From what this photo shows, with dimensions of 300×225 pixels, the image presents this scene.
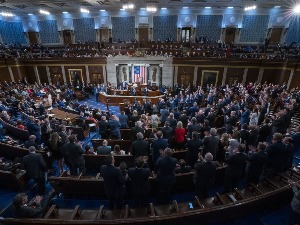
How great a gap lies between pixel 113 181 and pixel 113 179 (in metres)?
0.06

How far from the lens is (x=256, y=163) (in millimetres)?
4312

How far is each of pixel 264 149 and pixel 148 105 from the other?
23.3 feet

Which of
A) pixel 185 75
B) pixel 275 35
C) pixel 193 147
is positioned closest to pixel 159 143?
pixel 193 147

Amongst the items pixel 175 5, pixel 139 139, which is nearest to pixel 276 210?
pixel 139 139

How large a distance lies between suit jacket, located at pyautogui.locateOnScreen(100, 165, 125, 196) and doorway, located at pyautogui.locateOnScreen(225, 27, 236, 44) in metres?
21.7

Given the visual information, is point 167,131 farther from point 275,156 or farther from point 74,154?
point 275,156

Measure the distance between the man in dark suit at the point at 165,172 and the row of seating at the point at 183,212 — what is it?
42 centimetres

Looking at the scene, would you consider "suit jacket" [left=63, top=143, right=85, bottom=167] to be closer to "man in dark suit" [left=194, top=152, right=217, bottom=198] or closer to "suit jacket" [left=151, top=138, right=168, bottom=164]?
"suit jacket" [left=151, top=138, right=168, bottom=164]

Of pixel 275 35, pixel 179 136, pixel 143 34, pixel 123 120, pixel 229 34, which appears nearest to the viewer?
pixel 179 136

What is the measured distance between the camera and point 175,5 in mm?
19766

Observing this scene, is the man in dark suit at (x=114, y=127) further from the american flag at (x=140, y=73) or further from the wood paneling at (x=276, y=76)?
the wood paneling at (x=276, y=76)

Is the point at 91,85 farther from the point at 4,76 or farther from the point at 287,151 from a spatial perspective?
the point at 287,151

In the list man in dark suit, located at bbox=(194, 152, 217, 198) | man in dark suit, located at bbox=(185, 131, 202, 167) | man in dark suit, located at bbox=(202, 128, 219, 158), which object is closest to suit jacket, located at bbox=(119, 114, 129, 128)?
man in dark suit, located at bbox=(185, 131, 202, 167)

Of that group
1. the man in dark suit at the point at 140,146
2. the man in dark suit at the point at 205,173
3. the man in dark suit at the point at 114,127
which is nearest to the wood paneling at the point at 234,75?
the man in dark suit at the point at 114,127
